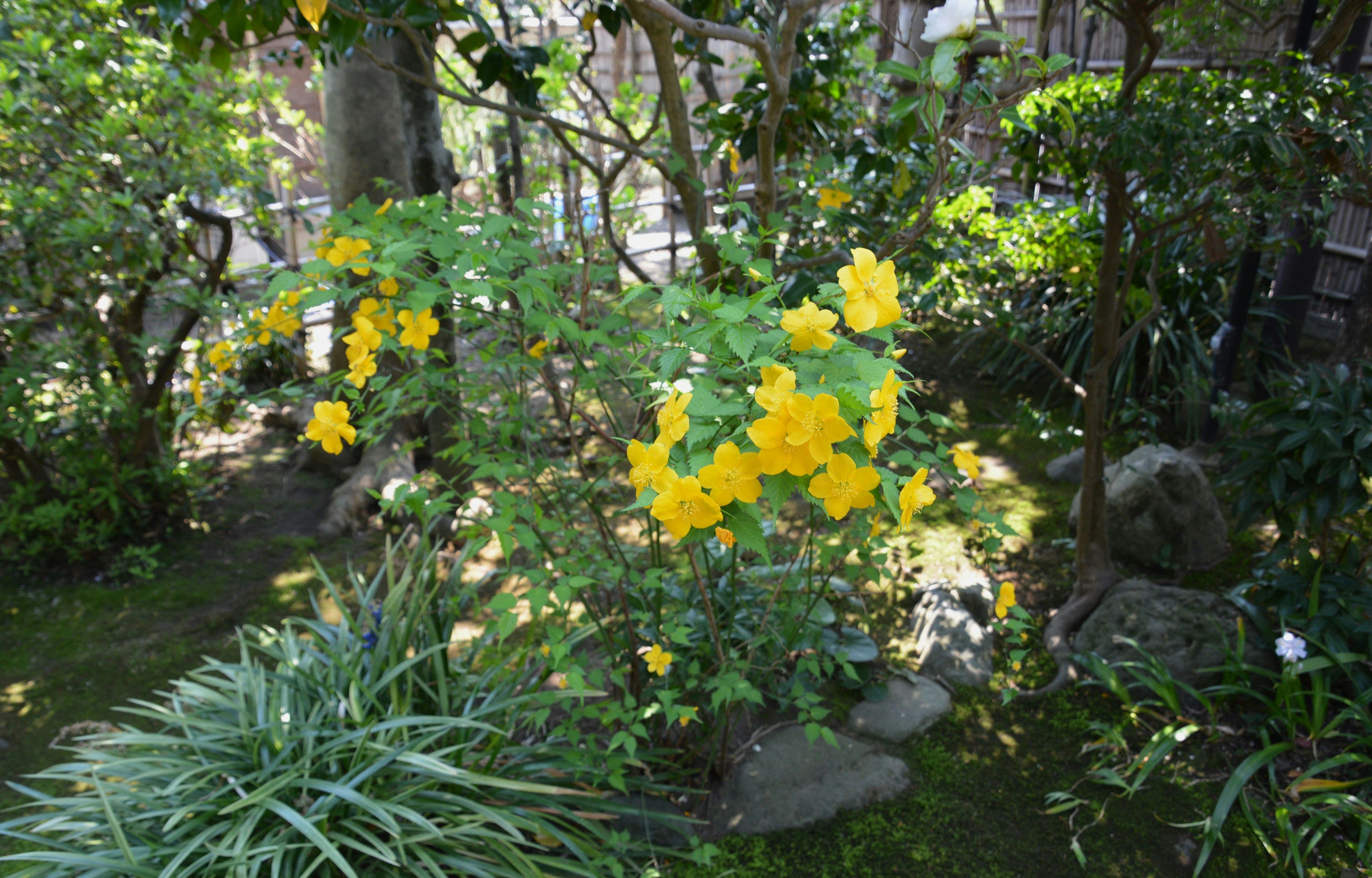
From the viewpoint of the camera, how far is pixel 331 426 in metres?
1.55

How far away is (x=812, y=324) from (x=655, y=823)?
62.5 inches

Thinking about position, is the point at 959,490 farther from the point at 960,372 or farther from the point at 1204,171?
the point at 960,372

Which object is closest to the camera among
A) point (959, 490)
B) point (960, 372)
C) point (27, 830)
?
point (959, 490)

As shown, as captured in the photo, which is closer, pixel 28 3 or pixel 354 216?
pixel 354 216

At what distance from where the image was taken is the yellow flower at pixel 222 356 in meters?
1.75

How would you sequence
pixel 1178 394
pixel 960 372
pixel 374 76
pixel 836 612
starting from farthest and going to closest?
pixel 960 372 < pixel 1178 394 < pixel 374 76 < pixel 836 612

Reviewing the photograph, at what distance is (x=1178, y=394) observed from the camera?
407cm

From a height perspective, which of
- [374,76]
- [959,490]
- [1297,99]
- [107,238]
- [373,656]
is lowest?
[373,656]

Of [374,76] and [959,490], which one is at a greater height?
[374,76]

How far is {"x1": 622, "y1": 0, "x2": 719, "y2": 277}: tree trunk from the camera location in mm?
2033

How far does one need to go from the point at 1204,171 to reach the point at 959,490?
4.51 feet

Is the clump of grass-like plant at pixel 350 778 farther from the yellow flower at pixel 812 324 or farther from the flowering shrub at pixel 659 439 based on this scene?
the yellow flower at pixel 812 324

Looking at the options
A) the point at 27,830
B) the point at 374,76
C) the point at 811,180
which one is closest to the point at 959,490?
the point at 811,180

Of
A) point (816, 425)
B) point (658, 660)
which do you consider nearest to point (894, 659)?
point (658, 660)
